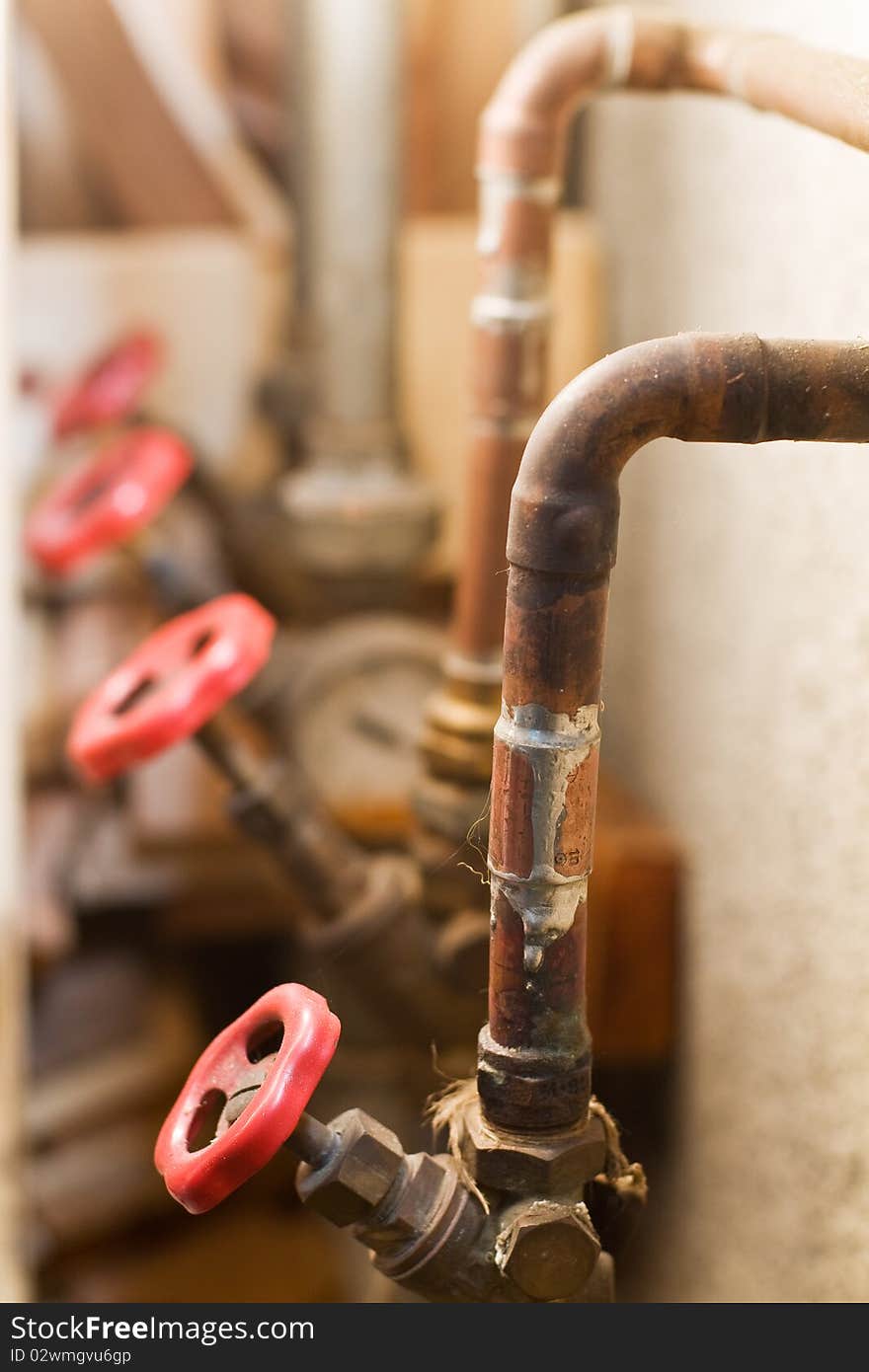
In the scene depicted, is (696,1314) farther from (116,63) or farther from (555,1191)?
(116,63)

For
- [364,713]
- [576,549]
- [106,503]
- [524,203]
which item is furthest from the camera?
[364,713]

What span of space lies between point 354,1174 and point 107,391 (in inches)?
42.4

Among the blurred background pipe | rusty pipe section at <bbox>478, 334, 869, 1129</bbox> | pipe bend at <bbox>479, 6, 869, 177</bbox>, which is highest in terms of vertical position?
pipe bend at <bbox>479, 6, 869, 177</bbox>

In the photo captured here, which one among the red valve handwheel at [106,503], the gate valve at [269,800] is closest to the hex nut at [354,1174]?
the gate valve at [269,800]

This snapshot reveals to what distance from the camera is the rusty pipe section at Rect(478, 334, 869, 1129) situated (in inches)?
18.0

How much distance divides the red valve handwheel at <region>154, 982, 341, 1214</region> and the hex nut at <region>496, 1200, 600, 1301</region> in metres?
0.10

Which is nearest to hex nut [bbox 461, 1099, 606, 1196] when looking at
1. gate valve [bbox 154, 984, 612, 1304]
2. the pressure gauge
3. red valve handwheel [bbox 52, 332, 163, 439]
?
gate valve [bbox 154, 984, 612, 1304]

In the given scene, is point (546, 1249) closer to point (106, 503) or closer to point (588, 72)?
point (588, 72)

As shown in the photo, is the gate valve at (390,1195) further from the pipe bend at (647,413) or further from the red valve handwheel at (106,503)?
the red valve handwheel at (106,503)

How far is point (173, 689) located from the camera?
77 centimetres

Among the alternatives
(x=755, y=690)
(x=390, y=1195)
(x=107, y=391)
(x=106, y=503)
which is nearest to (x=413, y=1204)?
(x=390, y=1195)

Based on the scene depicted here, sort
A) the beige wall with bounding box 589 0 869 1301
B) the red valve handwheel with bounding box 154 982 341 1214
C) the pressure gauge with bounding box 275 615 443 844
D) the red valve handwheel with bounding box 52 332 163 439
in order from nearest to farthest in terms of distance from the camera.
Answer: the red valve handwheel with bounding box 154 982 341 1214
the beige wall with bounding box 589 0 869 1301
the pressure gauge with bounding box 275 615 443 844
the red valve handwheel with bounding box 52 332 163 439

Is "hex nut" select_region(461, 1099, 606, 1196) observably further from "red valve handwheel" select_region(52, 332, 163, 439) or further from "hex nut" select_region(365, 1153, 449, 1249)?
"red valve handwheel" select_region(52, 332, 163, 439)

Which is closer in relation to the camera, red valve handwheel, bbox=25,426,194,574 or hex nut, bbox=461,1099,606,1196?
hex nut, bbox=461,1099,606,1196
